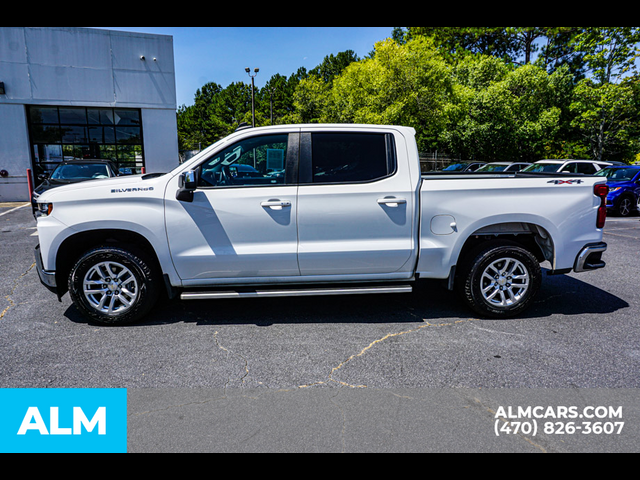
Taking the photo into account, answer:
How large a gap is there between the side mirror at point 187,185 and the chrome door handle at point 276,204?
0.68m

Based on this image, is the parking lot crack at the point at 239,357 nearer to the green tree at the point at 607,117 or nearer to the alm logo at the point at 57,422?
the alm logo at the point at 57,422

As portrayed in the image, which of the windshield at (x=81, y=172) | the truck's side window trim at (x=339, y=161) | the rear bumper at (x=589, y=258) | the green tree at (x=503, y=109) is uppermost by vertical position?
the green tree at (x=503, y=109)

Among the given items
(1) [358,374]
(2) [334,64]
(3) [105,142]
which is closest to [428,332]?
(1) [358,374]

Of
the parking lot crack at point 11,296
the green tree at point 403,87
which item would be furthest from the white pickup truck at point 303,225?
the green tree at point 403,87

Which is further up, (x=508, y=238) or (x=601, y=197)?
(x=601, y=197)

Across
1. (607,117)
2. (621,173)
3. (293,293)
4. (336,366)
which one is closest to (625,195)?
(621,173)

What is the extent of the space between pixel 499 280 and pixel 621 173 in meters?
12.9

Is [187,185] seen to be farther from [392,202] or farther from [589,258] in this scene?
[589,258]

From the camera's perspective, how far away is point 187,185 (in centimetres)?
423

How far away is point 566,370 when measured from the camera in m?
3.64

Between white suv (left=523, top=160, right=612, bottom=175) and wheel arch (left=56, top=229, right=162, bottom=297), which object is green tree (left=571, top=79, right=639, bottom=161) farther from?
wheel arch (left=56, top=229, right=162, bottom=297)

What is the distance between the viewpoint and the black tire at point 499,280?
4688mm

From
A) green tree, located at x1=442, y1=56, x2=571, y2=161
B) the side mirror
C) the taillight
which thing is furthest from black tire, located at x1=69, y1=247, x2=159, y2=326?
green tree, located at x1=442, y1=56, x2=571, y2=161
